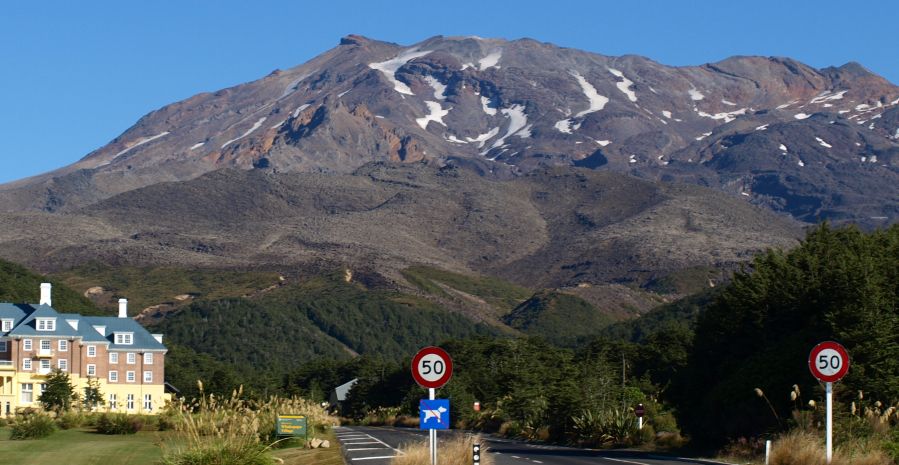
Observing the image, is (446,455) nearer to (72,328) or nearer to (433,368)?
(433,368)

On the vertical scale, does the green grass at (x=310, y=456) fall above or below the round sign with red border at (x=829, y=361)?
below

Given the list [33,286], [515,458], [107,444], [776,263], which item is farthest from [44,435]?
[33,286]

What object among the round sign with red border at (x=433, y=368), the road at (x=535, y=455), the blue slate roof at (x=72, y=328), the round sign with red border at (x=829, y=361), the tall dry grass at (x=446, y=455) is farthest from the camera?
the blue slate roof at (x=72, y=328)

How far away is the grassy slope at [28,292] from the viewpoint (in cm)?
14375

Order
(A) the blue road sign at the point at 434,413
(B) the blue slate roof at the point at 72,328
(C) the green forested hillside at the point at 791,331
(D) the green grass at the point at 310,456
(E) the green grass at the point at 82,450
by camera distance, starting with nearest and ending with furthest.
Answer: (A) the blue road sign at the point at 434,413 → (D) the green grass at the point at 310,456 → (E) the green grass at the point at 82,450 → (C) the green forested hillside at the point at 791,331 → (B) the blue slate roof at the point at 72,328

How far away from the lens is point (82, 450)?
37.4 m

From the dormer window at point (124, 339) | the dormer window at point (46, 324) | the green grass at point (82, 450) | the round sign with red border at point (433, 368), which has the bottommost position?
the green grass at point (82, 450)

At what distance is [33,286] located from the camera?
165 metres

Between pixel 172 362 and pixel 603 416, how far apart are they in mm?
90960

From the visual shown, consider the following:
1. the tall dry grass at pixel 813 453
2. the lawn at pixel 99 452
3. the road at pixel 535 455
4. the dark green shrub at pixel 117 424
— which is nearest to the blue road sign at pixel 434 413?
the road at pixel 535 455

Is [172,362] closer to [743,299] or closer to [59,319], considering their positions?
[59,319]

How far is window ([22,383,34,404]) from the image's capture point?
86.8 meters

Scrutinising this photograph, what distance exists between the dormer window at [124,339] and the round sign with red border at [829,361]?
77778 mm

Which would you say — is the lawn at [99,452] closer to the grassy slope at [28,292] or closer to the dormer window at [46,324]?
the dormer window at [46,324]
